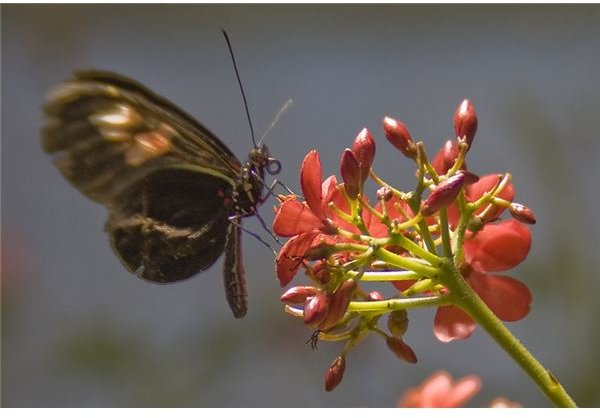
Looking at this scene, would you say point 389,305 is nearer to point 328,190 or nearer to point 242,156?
point 328,190

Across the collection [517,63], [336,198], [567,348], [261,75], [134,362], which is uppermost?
[336,198]

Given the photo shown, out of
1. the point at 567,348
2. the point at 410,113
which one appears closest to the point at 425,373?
the point at 567,348

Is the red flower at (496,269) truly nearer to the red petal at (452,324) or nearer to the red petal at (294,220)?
the red petal at (452,324)

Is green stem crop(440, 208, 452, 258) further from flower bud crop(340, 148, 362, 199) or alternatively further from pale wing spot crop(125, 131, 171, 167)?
pale wing spot crop(125, 131, 171, 167)

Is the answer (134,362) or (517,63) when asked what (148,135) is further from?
(517,63)

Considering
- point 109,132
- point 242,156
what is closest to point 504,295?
point 109,132

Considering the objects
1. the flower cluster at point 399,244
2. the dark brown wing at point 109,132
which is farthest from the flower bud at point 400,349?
the dark brown wing at point 109,132
